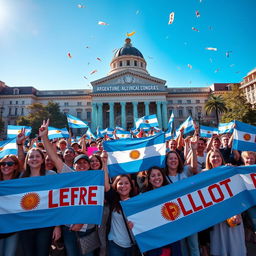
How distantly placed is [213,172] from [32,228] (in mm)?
3241

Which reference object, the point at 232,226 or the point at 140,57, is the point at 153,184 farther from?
the point at 140,57

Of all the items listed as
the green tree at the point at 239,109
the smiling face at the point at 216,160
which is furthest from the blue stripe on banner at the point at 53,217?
the green tree at the point at 239,109

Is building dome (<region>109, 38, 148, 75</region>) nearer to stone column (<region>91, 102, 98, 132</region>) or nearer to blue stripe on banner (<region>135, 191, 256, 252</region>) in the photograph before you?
stone column (<region>91, 102, 98, 132</region>)

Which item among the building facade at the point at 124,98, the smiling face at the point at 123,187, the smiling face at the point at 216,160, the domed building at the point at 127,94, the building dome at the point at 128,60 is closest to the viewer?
the smiling face at the point at 123,187

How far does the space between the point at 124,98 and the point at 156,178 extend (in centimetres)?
4575

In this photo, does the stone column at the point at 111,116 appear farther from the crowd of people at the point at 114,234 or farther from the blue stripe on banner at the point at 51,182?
the blue stripe on banner at the point at 51,182

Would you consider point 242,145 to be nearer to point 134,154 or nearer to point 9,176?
point 134,154

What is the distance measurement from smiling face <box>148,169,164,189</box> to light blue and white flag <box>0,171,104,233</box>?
0.94 meters

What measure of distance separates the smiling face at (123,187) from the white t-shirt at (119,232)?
33 centimetres

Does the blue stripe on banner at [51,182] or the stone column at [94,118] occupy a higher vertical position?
the stone column at [94,118]

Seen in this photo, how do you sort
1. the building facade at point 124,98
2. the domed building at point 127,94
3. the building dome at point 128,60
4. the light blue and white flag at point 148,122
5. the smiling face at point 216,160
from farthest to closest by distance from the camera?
the building dome at point 128,60, the building facade at point 124,98, the domed building at point 127,94, the light blue and white flag at point 148,122, the smiling face at point 216,160

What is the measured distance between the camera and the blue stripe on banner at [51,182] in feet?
10.4

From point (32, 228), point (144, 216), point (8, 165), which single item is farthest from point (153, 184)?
point (8, 165)

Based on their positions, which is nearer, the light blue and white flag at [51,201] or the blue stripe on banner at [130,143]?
the light blue and white flag at [51,201]
